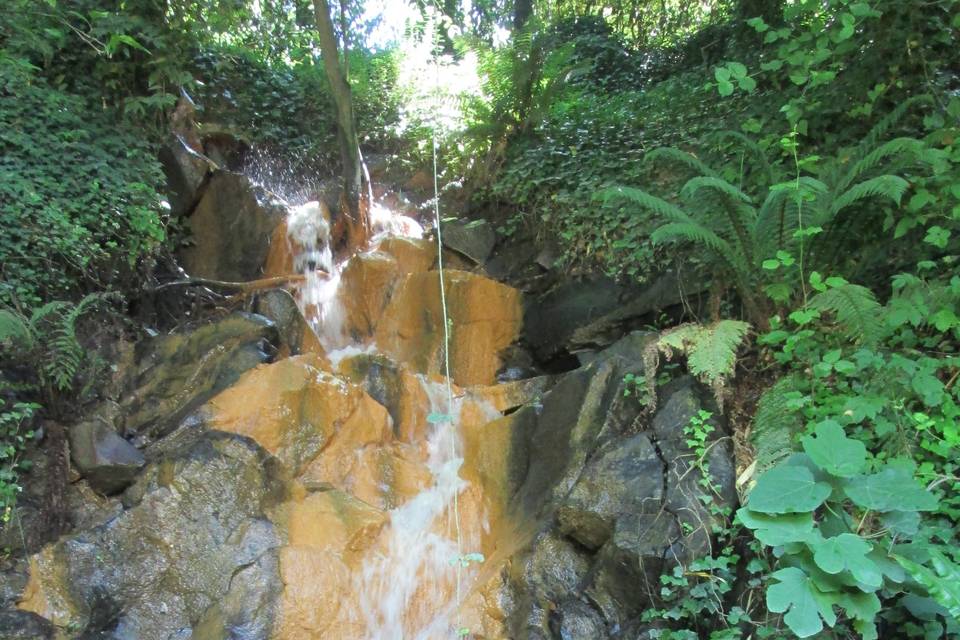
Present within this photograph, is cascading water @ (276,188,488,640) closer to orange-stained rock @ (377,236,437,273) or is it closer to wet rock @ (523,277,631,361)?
wet rock @ (523,277,631,361)

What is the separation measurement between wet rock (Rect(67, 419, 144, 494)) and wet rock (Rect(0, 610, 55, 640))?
2.99 feet

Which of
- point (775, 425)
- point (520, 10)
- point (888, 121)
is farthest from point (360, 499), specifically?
A: point (520, 10)

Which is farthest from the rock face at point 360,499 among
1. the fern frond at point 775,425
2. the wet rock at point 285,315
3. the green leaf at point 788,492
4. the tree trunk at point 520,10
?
the tree trunk at point 520,10

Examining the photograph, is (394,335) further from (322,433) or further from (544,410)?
(544,410)

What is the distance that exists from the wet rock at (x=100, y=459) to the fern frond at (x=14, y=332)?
70 cm

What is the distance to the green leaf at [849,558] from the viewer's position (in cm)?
223

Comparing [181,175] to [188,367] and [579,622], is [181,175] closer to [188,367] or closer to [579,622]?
[188,367]

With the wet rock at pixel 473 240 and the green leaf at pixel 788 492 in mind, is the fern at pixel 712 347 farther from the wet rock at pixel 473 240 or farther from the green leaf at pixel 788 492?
the wet rock at pixel 473 240

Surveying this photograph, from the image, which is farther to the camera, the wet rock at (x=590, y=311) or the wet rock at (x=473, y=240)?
the wet rock at (x=473, y=240)

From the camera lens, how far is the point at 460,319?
6.67 meters

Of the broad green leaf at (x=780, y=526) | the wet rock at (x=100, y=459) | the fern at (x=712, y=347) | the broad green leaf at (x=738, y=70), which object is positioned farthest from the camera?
the wet rock at (x=100, y=459)

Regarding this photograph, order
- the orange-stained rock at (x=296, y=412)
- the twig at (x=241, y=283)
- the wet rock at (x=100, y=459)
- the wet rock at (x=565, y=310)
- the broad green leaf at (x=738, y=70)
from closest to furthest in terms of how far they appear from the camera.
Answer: the broad green leaf at (x=738, y=70) < the wet rock at (x=100, y=459) < the orange-stained rock at (x=296, y=412) < the wet rock at (x=565, y=310) < the twig at (x=241, y=283)

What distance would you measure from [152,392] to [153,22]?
466 centimetres

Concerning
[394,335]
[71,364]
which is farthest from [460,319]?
[71,364]
